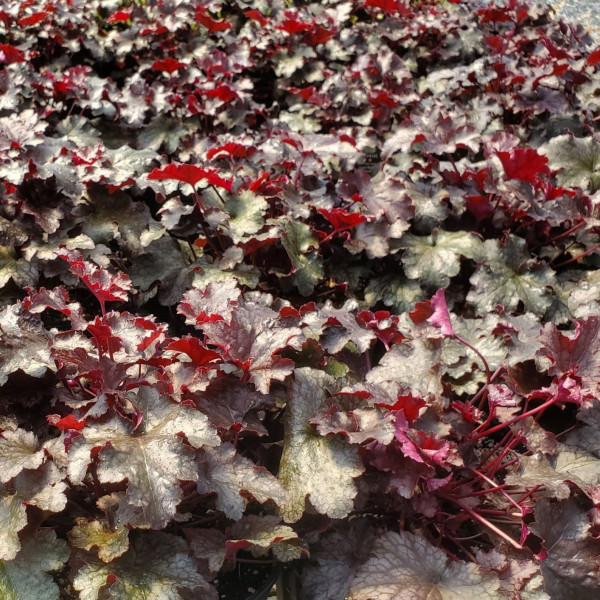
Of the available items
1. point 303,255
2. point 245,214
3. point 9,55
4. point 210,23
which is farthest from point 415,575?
point 210,23

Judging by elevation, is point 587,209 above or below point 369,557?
above

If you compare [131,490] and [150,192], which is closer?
[131,490]

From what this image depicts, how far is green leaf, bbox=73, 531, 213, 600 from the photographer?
135 centimetres

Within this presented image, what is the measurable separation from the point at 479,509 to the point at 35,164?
5.99ft

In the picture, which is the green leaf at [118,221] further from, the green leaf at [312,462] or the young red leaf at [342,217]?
the green leaf at [312,462]

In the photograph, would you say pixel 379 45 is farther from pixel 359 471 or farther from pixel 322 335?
pixel 359 471

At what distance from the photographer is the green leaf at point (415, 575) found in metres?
1.40

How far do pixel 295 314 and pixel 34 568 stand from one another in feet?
2.82

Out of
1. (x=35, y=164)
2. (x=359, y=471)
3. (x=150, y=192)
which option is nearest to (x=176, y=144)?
(x=150, y=192)

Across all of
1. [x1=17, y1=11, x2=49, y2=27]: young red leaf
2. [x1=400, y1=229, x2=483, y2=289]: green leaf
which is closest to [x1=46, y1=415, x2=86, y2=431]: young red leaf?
[x1=400, y1=229, x2=483, y2=289]: green leaf

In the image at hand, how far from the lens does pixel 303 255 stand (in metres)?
2.37

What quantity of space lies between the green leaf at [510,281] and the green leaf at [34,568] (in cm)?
148

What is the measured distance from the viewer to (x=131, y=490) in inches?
51.0

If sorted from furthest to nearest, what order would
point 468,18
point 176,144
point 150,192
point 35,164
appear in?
point 468,18, point 176,144, point 150,192, point 35,164
